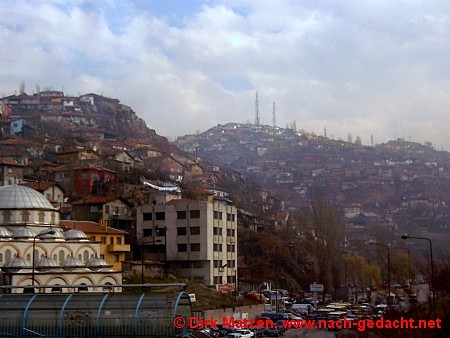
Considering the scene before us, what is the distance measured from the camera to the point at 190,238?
6700 centimetres

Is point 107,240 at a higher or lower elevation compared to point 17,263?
higher

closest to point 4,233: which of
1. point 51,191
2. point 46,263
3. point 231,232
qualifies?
point 46,263

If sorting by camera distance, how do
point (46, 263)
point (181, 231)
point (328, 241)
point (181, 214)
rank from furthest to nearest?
point (328, 241) → point (181, 214) → point (181, 231) → point (46, 263)

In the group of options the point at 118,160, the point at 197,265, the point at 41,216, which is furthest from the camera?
the point at 118,160

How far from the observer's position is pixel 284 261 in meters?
88.9

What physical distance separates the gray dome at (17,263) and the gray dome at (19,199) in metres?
6.58

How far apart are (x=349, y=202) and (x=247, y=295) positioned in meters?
119

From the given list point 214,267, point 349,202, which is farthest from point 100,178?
point 349,202

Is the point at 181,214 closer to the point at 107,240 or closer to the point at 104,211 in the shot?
the point at 104,211

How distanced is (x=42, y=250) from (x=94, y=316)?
29.4 m

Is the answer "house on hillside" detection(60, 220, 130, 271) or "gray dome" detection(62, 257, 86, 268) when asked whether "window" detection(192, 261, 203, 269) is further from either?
"gray dome" detection(62, 257, 86, 268)

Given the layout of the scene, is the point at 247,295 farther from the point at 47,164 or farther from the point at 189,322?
the point at 189,322

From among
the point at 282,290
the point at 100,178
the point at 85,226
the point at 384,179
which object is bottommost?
the point at 282,290

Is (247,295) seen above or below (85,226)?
below
